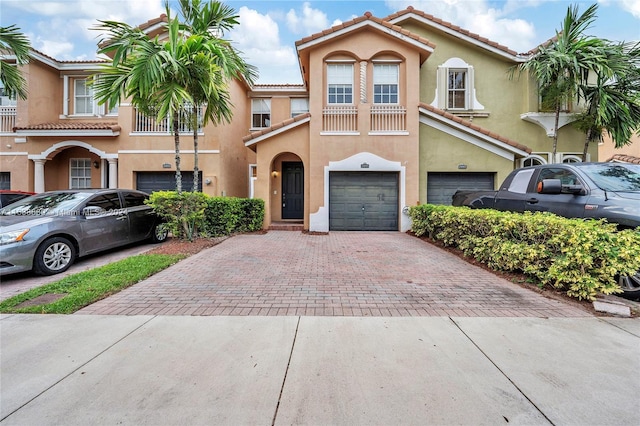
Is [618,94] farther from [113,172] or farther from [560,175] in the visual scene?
Result: [113,172]

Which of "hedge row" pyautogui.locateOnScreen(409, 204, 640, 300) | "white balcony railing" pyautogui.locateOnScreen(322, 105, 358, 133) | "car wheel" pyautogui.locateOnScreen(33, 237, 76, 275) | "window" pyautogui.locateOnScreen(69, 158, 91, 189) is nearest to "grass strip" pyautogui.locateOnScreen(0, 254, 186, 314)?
"car wheel" pyautogui.locateOnScreen(33, 237, 76, 275)

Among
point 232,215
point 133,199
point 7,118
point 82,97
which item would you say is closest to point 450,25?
point 232,215

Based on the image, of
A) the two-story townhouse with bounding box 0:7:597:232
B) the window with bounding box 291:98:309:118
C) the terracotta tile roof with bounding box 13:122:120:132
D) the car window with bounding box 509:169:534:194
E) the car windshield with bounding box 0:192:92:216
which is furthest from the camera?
the window with bounding box 291:98:309:118

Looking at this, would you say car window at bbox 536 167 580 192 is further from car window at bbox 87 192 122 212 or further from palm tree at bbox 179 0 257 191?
car window at bbox 87 192 122 212

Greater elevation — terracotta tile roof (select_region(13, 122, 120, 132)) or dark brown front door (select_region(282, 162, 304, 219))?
terracotta tile roof (select_region(13, 122, 120, 132))

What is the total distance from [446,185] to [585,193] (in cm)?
675

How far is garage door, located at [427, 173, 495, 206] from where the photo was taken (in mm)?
11711

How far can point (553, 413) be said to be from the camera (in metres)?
2.14

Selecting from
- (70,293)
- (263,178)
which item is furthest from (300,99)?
(70,293)

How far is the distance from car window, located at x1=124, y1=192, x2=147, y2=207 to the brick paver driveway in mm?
2510

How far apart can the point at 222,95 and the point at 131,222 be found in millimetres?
4722

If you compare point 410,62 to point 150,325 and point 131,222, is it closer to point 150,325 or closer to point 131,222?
point 131,222

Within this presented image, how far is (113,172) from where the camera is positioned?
41.9 ft

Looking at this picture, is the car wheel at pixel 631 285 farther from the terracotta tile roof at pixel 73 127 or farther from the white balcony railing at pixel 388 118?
the terracotta tile roof at pixel 73 127
